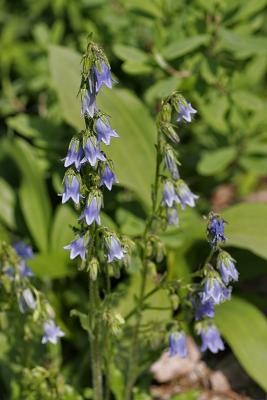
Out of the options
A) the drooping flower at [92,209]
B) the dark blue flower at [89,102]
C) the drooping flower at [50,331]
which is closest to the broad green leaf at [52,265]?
the drooping flower at [50,331]

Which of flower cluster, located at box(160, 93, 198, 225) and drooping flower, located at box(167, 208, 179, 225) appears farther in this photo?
drooping flower, located at box(167, 208, 179, 225)

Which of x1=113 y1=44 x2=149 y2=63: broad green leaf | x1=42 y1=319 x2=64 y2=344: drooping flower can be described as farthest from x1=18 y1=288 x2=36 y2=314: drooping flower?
x1=113 y1=44 x2=149 y2=63: broad green leaf

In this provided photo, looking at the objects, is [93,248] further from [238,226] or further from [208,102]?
[208,102]

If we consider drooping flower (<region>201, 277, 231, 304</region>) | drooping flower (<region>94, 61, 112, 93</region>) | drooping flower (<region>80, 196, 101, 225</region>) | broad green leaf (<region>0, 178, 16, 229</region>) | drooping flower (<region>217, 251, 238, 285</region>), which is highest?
broad green leaf (<region>0, 178, 16, 229</region>)

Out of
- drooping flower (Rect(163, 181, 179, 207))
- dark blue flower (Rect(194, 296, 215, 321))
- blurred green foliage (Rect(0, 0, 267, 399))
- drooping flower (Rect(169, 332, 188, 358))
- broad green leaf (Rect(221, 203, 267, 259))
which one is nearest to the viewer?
drooping flower (Rect(163, 181, 179, 207))

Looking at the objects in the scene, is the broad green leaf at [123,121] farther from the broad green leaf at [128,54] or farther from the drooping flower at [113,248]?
the drooping flower at [113,248]

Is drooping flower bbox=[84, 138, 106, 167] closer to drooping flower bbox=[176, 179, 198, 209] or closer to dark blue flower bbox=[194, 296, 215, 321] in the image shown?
drooping flower bbox=[176, 179, 198, 209]

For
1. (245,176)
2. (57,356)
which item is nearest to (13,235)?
(57,356)
